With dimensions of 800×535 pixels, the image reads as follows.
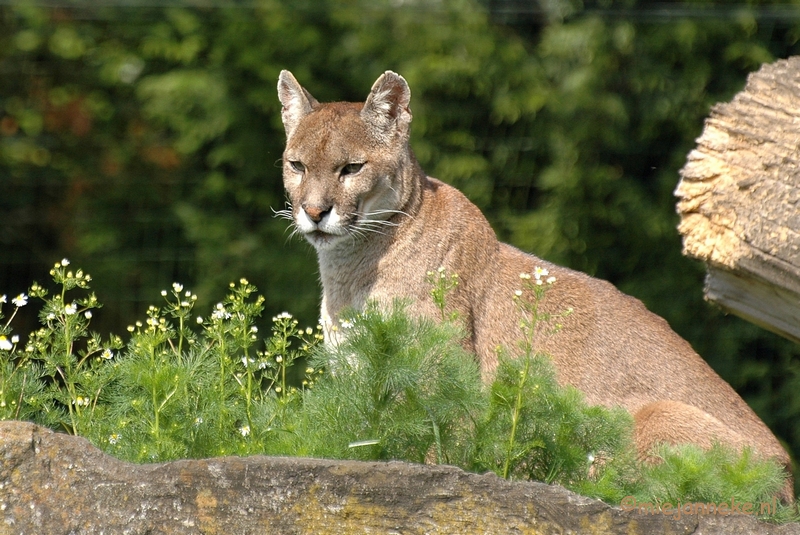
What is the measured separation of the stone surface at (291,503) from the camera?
388 cm

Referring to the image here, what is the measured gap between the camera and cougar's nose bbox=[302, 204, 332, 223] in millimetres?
5992

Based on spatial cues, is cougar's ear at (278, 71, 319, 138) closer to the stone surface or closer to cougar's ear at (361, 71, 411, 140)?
cougar's ear at (361, 71, 411, 140)

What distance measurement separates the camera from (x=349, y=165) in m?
6.26

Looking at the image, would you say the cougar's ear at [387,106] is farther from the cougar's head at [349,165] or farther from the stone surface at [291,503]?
the stone surface at [291,503]

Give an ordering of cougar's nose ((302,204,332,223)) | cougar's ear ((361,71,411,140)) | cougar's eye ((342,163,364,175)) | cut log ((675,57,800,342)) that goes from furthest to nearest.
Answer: cougar's ear ((361,71,411,140))
cougar's eye ((342,163,364,175))
cougar's nose ((302,204,332,223))
cut log ((675,57,800,342))

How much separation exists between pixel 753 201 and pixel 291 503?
9.51 ft

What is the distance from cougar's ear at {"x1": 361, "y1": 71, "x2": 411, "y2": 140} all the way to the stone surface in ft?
9.76

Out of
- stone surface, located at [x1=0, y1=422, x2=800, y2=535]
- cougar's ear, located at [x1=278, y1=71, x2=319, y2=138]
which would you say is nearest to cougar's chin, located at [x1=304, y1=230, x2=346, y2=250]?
cougar's ear, located at [x1=278, y1=71, x2=319, y2=138]

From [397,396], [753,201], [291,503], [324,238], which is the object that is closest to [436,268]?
[324,238]

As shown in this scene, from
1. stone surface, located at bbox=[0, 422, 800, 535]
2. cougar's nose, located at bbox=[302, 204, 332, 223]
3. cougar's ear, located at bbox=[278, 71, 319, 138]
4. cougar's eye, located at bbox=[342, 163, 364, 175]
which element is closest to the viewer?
stone surface, located at bbox=[0, 422, 800, 535]

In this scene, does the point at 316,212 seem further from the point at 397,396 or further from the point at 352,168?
the point at 397,396

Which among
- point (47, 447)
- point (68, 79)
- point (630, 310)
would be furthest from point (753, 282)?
point (68, 79)

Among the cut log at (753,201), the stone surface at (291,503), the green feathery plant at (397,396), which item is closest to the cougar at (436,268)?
the cut log at (753,201)

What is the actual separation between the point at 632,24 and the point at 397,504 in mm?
7692
